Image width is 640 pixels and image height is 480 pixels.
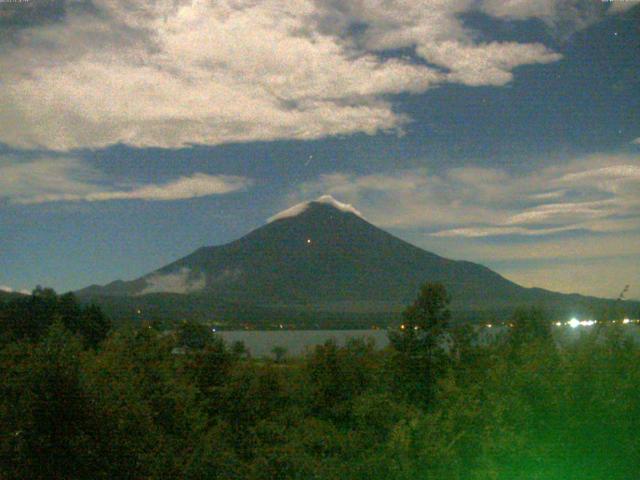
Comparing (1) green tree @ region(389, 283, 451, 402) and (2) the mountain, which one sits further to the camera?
(2) the mountain

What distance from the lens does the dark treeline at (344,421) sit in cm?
552

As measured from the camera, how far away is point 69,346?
30.6 feet

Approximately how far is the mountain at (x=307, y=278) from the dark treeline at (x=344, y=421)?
83.8 ft

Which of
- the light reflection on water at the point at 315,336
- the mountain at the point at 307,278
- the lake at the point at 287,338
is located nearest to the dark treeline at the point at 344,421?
the light reflection on water at the point at 315,336

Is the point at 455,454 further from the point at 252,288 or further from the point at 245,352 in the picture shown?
the point at 252,288

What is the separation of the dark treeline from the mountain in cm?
2555

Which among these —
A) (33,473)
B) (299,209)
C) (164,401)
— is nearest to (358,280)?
(299,209)

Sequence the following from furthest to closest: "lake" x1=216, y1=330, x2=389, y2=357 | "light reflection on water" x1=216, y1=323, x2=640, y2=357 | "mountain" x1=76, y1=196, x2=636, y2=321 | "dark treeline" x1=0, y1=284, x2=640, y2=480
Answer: "mountain" x1=76, y1=196, x2=636, y2=321 < "lake" x1=216, y1=330, x2=389, y2=357 < "light reflection on water" x1=216, y1=323, x2=640, y2=357 < "dark treeline" x1=0, y1=284, x2=640, y2=480

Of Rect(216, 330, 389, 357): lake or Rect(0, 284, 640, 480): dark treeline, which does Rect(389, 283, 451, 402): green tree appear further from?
Rect(0, 284, 640, 480): dark treeline

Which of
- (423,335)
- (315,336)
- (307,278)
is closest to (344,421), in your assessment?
(423,335)

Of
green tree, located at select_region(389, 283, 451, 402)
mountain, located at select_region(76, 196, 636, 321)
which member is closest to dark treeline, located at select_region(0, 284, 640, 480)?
green tree, located at select_region(389, 283, 451, 402)

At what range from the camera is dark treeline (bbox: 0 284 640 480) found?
5.52 meters

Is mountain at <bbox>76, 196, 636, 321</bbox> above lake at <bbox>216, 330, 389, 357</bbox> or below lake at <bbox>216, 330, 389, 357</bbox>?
above

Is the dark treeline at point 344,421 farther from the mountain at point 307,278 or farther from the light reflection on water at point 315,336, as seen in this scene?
the mountain at point 307,278
